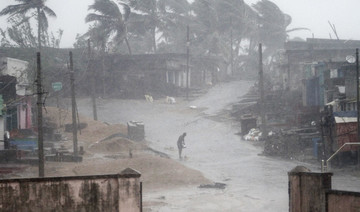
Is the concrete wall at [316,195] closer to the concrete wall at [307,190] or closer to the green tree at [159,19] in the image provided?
the concrete wall at [307,190]

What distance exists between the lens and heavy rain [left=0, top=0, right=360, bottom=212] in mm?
11914

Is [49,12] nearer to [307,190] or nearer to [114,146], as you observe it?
[114,146]

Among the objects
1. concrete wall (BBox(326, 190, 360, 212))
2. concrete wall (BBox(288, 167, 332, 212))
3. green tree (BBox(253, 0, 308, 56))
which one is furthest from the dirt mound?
green tree (BBox(253, 0, 308, 56))

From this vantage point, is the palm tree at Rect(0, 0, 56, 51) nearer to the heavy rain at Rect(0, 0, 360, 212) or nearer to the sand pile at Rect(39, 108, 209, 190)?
the heavy rain at Rect(0, 0, 360, 212)

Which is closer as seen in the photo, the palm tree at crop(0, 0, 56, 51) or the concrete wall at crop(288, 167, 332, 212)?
the concrete wall at crop(288, 167, 332, 212)

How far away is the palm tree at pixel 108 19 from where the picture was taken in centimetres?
4925

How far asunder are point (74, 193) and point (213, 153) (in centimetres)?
1832

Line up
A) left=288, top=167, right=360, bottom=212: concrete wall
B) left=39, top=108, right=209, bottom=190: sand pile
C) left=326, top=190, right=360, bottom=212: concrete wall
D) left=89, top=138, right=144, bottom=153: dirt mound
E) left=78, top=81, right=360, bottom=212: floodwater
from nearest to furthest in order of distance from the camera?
1. left=326, top=190, right=360, bottom=212: concrete wall
2. left=288, top=167, right=360, bottom=212: concrete wall
3. left=78, top=81, right=360, bottom=212: floodwater
4. left=39, top=108, right=209, bottom=190: sand pile
5. left=89, top=138, right=144, bottom=153: dirt mound

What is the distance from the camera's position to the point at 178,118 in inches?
1559

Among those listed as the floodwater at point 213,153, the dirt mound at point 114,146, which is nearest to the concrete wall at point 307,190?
the floodwater at point 213,153

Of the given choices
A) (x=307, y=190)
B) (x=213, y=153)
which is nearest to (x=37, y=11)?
(x=213, y=153)

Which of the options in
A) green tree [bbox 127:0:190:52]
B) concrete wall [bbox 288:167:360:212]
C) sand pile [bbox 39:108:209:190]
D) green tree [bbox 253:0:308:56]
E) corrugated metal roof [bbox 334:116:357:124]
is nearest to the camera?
concrete wall [bbox 288:167:360:212]

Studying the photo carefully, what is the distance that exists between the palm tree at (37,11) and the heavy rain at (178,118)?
140 millimetres

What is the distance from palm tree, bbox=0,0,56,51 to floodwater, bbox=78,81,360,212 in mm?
10549
